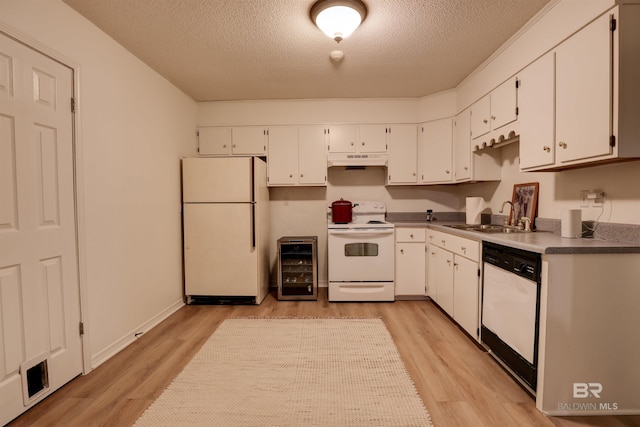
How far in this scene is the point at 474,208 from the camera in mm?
2984

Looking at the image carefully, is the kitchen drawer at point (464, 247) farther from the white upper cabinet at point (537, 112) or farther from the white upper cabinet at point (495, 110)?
the white upper cabinet at point (495, 110)

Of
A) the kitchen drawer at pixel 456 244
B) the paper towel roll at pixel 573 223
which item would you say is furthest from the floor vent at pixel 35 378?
the paper towel roll at pixel 573 223

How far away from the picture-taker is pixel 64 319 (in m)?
1.85

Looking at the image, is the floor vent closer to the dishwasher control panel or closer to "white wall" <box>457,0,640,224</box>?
the dishwasher control panel

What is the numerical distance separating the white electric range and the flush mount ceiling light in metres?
1.97

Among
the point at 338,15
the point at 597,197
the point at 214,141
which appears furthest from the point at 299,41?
the point at 597,197

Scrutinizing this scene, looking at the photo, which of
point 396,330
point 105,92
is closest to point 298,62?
point 105,92

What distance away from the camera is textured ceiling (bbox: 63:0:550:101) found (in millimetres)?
1970

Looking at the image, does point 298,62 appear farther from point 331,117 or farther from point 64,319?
point 64,319

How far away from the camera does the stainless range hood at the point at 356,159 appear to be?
3641mm

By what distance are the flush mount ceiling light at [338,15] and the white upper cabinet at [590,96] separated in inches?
50.5

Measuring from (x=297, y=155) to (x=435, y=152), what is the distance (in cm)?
168

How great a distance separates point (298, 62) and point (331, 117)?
1055 millimetres

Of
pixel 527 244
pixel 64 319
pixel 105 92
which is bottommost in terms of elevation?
pixel 64 319
